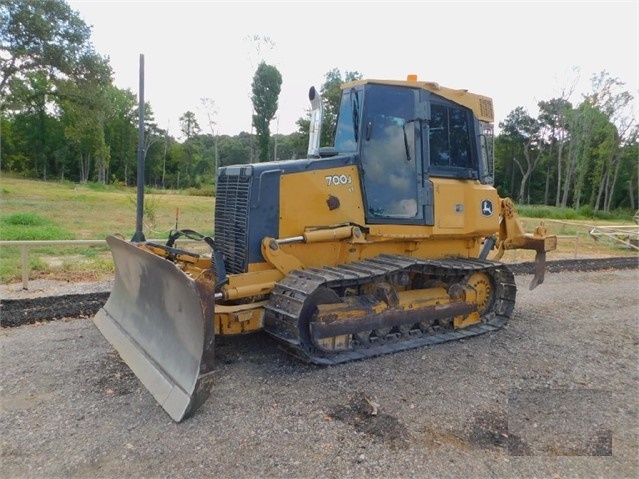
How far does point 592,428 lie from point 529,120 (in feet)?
197

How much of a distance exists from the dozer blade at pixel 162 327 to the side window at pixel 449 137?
3.36m

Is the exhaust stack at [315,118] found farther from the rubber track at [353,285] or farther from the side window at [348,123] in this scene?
the rubber track at [353,285]

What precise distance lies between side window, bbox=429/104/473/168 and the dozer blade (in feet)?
11.0

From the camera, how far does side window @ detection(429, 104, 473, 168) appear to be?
6020 mm

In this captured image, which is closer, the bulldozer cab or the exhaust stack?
the bulldozer cab

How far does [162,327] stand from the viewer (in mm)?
4574

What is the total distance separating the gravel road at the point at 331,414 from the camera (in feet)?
10.6

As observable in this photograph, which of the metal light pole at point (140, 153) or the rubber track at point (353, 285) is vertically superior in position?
the metal light pole at point (140, 153)

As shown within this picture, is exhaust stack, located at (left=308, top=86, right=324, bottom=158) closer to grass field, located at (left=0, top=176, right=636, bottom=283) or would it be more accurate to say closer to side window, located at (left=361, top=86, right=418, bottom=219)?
side window, located at (left=361, top=86, right=418, bottom=219)

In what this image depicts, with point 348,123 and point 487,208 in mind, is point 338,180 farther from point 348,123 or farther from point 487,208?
point 487,208

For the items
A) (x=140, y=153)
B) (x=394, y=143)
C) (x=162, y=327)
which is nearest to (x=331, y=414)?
(x=162, y=327)

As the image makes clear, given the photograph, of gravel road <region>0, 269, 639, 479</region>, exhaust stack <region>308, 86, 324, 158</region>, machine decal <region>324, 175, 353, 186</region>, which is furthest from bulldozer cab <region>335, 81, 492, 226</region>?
gravel road <region>0, 269, 639, 479</region>

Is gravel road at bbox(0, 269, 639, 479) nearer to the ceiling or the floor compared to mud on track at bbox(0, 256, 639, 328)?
nearer to the floor

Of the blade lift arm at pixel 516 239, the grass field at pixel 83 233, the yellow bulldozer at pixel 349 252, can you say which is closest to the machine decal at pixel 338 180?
the yellow bulldozer at pixel 349 252
